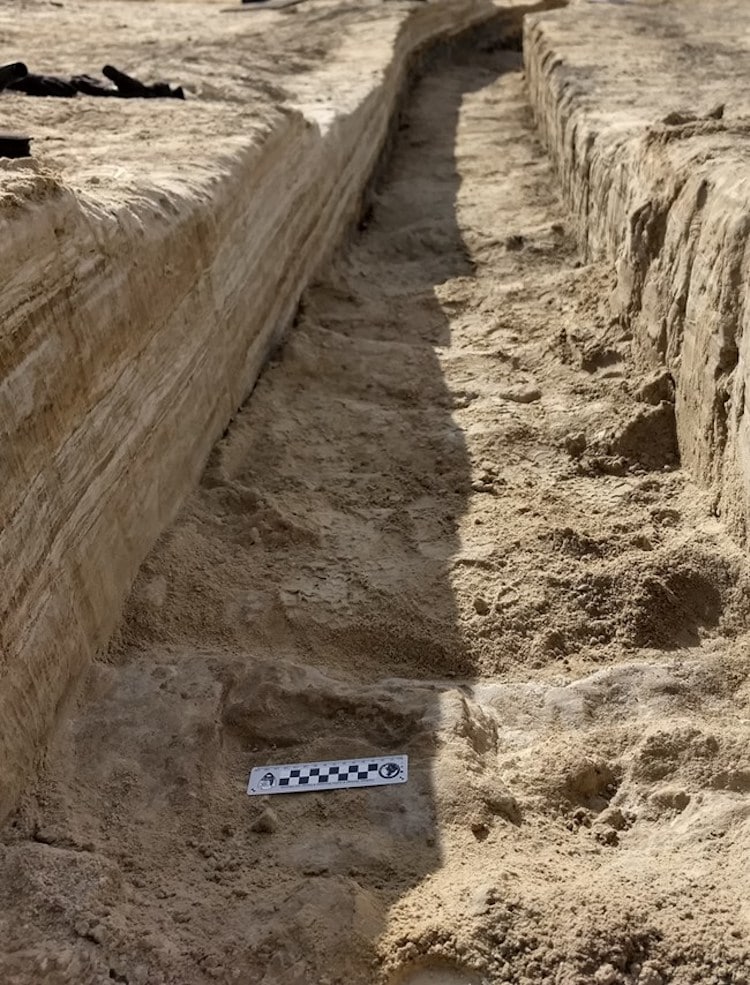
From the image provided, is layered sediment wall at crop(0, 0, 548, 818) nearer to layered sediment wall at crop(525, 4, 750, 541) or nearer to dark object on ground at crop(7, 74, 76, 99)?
dark object on ground at crop(7, 74, 76, 99)

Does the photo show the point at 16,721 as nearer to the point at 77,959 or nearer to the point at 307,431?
the point at 77,959

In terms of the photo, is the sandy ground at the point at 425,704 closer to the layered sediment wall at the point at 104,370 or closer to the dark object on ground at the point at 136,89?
the layered sediment wall at the point at 104,370

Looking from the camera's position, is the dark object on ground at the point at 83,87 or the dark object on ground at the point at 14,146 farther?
the dark object on ground at the point at 83,87

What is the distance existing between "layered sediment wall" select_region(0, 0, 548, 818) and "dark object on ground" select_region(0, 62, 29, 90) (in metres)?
1.46

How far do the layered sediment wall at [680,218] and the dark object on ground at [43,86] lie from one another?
2.61 m

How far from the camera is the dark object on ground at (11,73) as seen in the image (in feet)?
15.6

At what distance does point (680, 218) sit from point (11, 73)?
3.38m

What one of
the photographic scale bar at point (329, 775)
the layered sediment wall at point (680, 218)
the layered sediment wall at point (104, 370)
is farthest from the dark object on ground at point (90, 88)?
the photographic scale bar at point (329, 775)

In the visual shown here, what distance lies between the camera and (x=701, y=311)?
311 cm

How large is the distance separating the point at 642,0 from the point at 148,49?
5.03 m

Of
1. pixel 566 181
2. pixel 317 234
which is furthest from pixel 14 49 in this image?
pixel 566 181

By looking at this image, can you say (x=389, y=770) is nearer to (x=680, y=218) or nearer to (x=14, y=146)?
(x=14, y=146)

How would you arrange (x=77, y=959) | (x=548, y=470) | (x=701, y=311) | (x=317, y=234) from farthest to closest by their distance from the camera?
(x=317, y=234)
(x=548, y=470)
(x=701, y=311)
(x=77, y=959)

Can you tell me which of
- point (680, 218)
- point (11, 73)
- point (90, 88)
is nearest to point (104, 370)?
point (680, 218)
